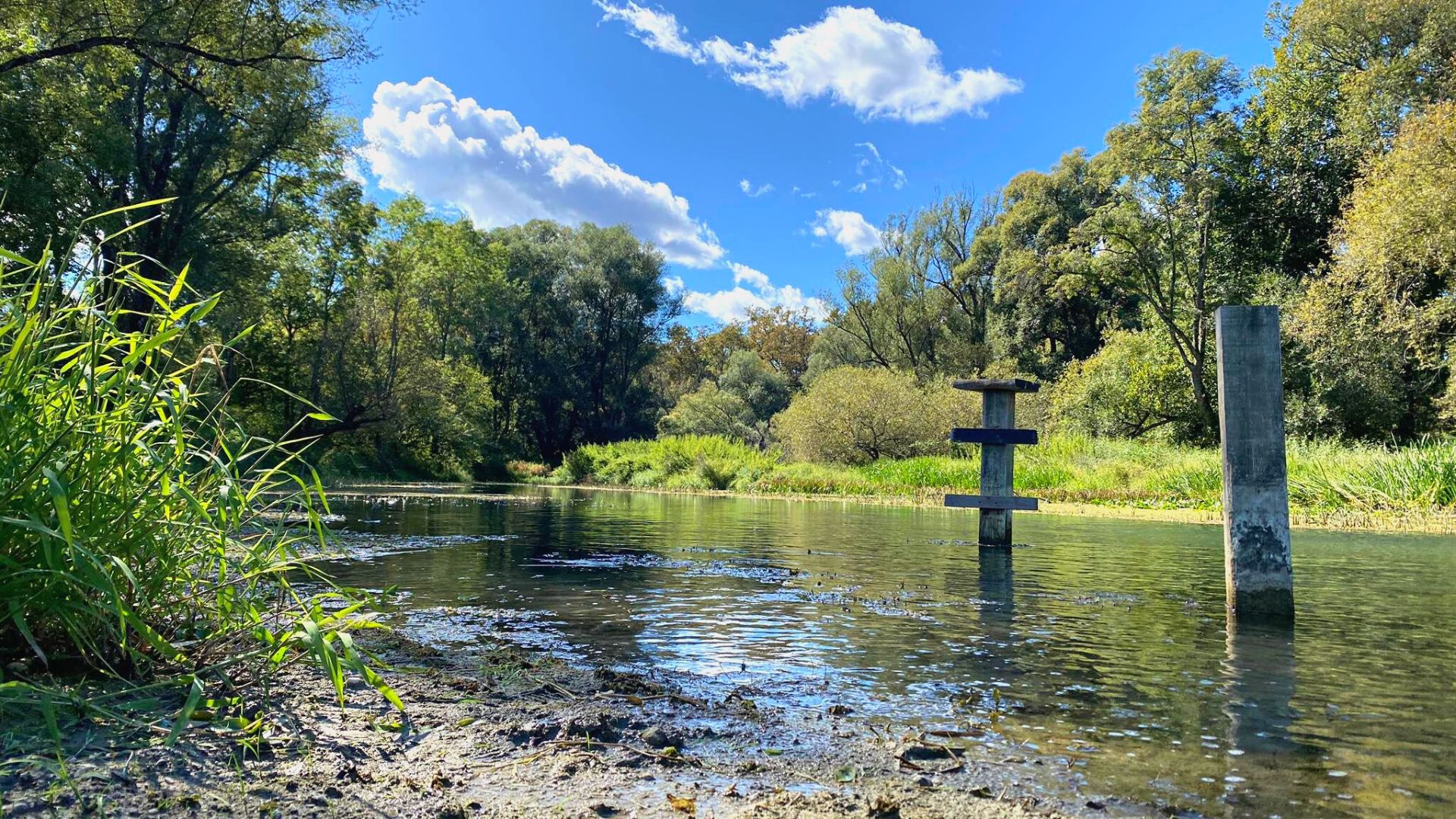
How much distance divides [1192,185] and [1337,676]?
32540 mm

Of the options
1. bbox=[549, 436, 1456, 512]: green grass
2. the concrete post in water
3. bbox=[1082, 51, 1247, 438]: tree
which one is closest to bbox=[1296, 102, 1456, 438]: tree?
bbox=[549, 436, 1456, 512]: green grass

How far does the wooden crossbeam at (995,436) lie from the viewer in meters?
11.4

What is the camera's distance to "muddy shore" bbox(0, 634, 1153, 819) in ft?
7.82

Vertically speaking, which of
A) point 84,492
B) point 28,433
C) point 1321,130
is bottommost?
point 84,492

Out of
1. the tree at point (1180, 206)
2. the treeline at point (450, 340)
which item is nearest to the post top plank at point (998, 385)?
the treeline at point (450, 340)

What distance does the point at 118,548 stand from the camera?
117 inches

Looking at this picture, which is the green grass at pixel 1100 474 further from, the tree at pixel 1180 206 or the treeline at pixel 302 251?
the treeline at pixel 302 251

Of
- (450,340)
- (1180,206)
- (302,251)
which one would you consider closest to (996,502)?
(1180,206)

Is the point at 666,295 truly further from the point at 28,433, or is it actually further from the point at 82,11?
the point at 28,433

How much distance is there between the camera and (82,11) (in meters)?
11.4

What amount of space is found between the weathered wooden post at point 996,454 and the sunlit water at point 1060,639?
25.9 inches

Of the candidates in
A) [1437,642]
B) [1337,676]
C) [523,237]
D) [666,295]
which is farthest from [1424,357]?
[523,237]

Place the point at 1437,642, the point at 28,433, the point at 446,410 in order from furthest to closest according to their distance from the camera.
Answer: the point at 446,410 < the point at 1437,642 < the point at 28,433

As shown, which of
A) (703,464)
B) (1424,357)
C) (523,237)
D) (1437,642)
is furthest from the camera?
(523,237)
